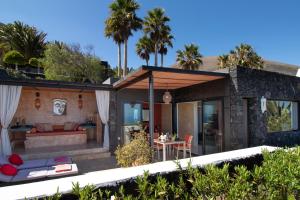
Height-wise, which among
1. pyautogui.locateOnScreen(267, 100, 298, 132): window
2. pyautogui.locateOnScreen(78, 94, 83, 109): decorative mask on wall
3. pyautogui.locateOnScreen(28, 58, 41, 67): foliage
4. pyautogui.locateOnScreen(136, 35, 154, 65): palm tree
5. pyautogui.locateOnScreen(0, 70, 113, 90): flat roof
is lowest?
pyautogui.locateOnScreen(267, 100, 298, 132): window

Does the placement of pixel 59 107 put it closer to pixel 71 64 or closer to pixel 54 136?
pixel 54 136

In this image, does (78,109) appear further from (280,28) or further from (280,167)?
(280,28)

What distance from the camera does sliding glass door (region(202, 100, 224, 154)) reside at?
30.9 feet

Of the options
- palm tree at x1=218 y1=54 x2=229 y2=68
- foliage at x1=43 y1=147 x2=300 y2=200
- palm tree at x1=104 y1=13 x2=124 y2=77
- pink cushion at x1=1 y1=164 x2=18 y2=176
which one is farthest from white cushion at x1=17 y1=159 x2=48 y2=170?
palm tree at x1=218 y1=54 x2=229 y2=68

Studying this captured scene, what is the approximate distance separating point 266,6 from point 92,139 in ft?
43.0

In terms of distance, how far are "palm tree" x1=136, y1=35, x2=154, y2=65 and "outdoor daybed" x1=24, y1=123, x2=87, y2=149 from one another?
55.2ft

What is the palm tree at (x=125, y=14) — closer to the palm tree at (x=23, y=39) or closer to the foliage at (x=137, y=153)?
the palm tree at (x=23, y=39)

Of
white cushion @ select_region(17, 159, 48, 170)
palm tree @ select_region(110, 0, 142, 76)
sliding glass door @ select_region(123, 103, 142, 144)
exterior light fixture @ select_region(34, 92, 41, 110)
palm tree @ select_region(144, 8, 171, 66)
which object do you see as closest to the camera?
white cushion @ select_region(17, 159, 48, 170)

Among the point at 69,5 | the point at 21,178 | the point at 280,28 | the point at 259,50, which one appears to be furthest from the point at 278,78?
the point at 259,50

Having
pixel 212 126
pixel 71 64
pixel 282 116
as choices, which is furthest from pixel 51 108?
pixel 71 64

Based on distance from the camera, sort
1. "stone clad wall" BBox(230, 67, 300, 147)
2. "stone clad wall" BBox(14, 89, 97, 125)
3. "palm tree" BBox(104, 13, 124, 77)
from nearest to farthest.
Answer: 1. "stone clad wall" BBox(230, 67, 300, 147)
2. "stone clad wall" BBox(14, 89, 97, 125)
3. "palm tree" BBox(104, 13, 124, 77)

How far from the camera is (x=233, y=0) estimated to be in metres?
12.4

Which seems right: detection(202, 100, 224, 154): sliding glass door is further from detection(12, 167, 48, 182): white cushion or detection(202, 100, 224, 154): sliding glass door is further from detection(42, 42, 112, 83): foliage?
detection(42, 42, 112, 83): foliage

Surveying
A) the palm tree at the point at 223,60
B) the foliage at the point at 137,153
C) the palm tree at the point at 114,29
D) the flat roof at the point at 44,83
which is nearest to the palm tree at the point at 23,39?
the palm tree at the point at 114,29
